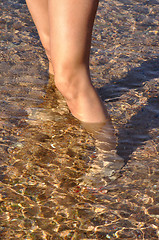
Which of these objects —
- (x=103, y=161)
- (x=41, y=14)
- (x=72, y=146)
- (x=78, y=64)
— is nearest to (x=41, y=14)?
(x=41, y=14)

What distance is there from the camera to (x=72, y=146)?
7.91ft

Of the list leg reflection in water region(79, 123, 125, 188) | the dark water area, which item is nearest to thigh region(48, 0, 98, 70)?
leg reflection in water region(79, 123, 125, 188)

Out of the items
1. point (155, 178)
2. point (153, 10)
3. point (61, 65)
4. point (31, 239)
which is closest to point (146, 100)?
point (155, 178)

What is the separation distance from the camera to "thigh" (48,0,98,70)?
1.74 m

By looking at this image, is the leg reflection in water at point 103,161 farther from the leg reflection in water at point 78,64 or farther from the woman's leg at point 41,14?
the woman's leg at point 41,14

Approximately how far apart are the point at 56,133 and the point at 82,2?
1.03m

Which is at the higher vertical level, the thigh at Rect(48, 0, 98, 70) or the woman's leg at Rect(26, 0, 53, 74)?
the thigh at Rect(48, 0, 98, 70)

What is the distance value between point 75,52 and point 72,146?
0.75 metres

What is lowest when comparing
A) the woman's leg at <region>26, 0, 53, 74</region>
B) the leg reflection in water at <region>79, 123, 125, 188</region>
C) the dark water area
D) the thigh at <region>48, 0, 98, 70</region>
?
the dark water area

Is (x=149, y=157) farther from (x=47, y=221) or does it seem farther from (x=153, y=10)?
(x=153, y=10)

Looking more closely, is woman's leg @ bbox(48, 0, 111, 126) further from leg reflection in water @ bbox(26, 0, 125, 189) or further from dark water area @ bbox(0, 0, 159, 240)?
dark water area @ bbox(0, 0, 159, 240)

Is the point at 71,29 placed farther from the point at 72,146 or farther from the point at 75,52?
the point at 72,146

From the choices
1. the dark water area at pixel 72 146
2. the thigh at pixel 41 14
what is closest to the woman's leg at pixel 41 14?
the thigh at pixel 41 14

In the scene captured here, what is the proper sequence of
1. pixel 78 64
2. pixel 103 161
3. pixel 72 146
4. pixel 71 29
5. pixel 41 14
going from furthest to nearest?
pixel 41 14
pixel 72 146
pixel 103 161
pixel 78 64
pixel 71 29
